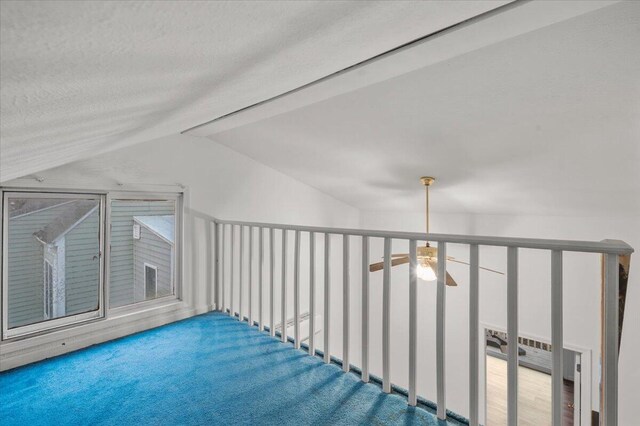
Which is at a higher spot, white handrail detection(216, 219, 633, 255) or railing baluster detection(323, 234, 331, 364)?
white handrail detection(216, 219, 633, 255)

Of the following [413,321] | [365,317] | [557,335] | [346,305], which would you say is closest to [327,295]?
[346,305]

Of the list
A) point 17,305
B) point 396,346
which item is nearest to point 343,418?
point 17,305

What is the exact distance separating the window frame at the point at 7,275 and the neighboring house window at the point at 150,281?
377 millimetres

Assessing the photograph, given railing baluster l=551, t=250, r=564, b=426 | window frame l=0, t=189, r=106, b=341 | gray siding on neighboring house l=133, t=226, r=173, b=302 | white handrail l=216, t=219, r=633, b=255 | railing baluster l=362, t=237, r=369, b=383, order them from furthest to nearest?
1. gray siding on neighboring house l=133, t=226, r=173, b=302
2. window frame l=0, t=189, r=106, b=341
3. railing baluster l=362, t=237, r=369, b=383
4. railing baluster l=551, t=250, r=564, b=426
5. white handrail l=216, t=219, r=633, b=255

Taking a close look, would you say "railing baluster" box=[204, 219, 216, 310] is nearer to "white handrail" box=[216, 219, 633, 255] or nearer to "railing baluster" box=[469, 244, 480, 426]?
"white handrail" box=[216, 219, 633, 255]

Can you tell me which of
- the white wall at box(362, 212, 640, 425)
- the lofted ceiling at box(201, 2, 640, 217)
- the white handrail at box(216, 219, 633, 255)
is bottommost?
the white wall at box(362, 212, 640, 425)

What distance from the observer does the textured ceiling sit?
0.96ft

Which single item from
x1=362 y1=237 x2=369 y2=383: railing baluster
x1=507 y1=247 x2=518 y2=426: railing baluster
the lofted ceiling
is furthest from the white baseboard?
x1=507 y1=247 x2=518 y2=426: railing baluster

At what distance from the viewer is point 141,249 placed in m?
2.89

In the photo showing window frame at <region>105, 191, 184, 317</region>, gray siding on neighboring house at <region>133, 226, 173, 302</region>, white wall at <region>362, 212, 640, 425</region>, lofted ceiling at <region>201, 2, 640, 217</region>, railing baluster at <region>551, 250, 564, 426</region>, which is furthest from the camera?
white wall at <region>362, 212, 640, 425</region>

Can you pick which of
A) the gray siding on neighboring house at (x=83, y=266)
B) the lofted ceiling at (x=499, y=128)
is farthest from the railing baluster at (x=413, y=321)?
the gray siding on neighboring house at (x=83, y=266)

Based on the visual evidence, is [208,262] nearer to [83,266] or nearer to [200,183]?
[200,183]

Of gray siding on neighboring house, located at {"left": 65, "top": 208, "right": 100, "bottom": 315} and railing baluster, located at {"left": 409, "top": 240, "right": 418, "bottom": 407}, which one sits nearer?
railing baluster, located at {"left": 409, "top": 240, "right": 418, "bottom": 407}

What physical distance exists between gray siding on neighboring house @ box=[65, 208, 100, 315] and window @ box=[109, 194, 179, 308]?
0.11 meters
